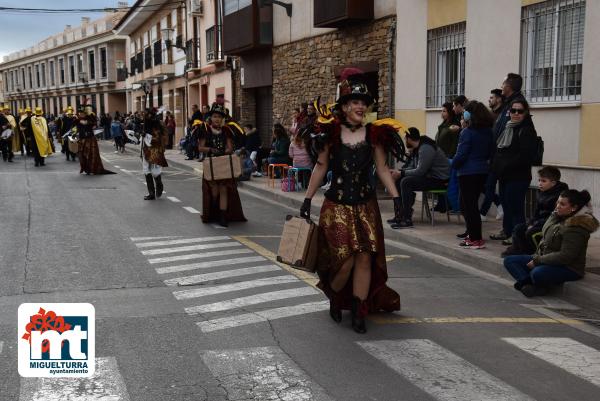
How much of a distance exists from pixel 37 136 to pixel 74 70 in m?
42.9

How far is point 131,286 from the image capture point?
6965 mm

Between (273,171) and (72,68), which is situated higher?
(72,68)

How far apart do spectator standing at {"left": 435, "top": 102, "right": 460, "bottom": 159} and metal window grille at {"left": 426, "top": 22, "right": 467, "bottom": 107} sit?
1.79 m

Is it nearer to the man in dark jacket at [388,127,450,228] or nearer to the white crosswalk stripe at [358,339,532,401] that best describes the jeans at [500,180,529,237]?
the man in dark jacket at [388,127,450,228]

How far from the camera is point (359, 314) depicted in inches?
219

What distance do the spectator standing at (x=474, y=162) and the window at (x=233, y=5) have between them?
49.7ft

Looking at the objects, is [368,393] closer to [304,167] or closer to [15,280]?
[15,280]

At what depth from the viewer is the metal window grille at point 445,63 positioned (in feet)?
42.7

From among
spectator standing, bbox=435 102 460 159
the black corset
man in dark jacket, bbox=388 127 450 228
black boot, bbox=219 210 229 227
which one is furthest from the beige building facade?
the black corset

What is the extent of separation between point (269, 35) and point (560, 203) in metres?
16.6

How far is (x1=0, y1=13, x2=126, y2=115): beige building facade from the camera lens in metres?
55.9

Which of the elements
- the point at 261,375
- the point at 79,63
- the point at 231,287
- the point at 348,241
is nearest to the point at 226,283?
the point at 231,287

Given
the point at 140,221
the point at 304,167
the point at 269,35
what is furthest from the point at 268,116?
the point at 140,221

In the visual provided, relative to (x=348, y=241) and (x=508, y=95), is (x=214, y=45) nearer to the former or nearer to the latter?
(x=508, y=95)
